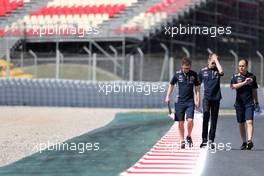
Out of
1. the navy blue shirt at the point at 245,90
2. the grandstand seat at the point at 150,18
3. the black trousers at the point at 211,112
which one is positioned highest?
the grandstand seat at the point at 150,18

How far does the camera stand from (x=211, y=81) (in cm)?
1239

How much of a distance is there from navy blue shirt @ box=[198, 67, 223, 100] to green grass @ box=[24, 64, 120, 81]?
50.2ft

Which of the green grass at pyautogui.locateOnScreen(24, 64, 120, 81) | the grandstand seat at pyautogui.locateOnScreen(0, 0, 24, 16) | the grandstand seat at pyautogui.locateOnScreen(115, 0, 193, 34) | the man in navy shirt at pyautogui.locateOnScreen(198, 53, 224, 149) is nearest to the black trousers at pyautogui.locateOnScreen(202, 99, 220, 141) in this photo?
the man in navy shirt at pyautogui.locateOnScreen(198, 53, 224, 149)

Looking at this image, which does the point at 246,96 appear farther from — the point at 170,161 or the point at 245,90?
the point at 170,161

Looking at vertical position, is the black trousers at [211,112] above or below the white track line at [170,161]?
above

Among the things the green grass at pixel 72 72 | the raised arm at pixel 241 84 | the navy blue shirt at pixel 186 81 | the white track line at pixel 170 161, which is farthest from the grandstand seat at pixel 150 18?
the raised arm at pixel 241 84

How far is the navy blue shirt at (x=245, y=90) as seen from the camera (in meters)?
12.3

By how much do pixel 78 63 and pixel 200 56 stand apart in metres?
4.56

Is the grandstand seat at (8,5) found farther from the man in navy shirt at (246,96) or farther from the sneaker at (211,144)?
the man in navy shirt at (246,96)

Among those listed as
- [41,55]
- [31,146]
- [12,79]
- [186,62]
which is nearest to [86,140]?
[31,146]

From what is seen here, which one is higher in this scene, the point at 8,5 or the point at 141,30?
the point at 8,5

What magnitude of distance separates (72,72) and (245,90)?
648 inches

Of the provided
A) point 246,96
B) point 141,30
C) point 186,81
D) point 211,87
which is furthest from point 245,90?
point 141,30

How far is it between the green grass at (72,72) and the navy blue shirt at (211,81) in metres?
15.3
